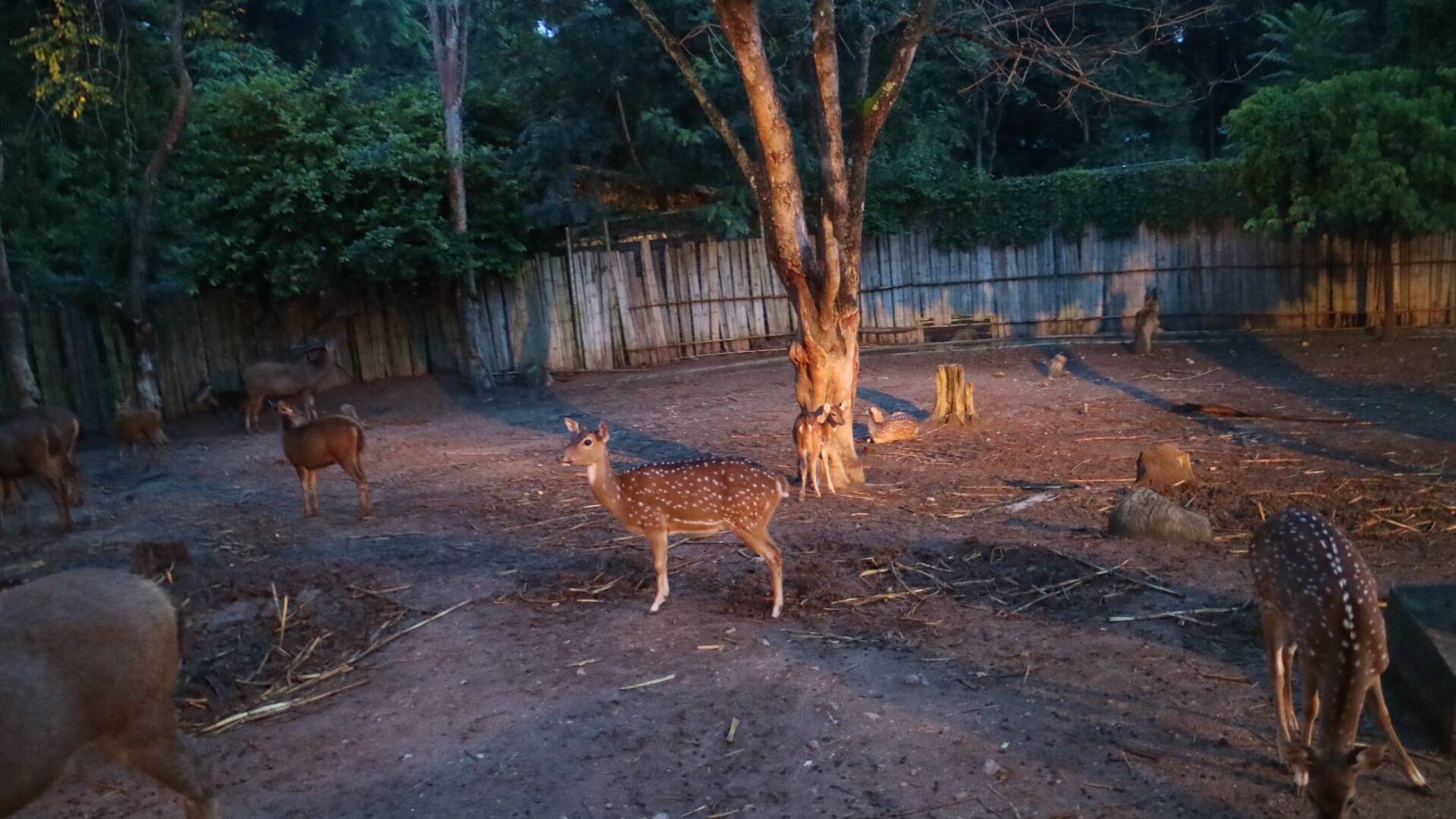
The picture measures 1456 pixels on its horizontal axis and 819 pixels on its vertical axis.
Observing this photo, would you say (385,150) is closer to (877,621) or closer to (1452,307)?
(877,621)

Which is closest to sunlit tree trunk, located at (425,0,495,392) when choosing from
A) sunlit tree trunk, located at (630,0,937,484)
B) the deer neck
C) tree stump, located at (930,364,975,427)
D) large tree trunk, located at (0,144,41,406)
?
large tree trunk, located at (0,144,41,406)

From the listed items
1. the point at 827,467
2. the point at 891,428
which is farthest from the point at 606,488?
the point at 891,428

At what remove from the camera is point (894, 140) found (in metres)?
23.7

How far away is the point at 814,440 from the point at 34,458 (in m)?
8.07

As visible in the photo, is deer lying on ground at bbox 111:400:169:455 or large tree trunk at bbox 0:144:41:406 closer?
large tree trunk at bbox 0:144:41:406

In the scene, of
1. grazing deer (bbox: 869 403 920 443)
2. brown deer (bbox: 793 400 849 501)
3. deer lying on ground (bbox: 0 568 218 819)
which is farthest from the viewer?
grazing deer (bbox: 869 403 920 443)

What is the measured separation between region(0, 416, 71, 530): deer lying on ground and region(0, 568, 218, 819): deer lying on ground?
7595 millimetres

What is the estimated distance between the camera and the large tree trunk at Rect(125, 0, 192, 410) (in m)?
17.2

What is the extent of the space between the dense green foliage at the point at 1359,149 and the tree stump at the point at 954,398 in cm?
745

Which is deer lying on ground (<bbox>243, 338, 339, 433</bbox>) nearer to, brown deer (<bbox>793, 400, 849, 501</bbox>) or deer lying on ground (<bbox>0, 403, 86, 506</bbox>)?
deer lying on ground (<bbox>0, 403, 86, 506</bbox>)

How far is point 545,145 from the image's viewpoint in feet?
71.3

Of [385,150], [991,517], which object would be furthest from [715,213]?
[991,517]

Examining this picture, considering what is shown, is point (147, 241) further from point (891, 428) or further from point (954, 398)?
point (954, 398)

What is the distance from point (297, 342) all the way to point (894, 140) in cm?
1257
